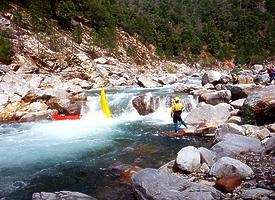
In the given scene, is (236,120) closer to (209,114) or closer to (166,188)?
(209,114)

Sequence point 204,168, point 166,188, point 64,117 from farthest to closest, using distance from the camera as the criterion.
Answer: point 64,117
point 204,168
point 166,188

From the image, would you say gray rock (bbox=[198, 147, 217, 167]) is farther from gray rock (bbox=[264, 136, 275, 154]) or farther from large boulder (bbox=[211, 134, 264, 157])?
gray rock (bbox=[264, 136, 275, 154])

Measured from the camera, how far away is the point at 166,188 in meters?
7.21

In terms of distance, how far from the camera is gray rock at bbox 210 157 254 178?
26.3 feet

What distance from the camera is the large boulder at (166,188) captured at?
6.95 meters

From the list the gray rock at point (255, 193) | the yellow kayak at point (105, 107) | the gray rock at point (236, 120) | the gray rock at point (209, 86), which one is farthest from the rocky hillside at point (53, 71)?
the gray rock at point (255, 193)

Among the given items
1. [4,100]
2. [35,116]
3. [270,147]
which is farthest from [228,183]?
[4,100]

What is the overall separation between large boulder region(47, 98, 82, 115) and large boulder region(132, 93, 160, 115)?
3428 millimetres

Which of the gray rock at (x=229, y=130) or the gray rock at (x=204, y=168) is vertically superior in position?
the gray rock at (x=229, y=130)

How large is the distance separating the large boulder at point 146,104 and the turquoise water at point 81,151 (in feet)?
1.20

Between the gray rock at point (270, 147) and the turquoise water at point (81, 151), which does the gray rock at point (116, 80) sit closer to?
the turquoise water at point (81, 151)

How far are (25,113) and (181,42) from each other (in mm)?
55230

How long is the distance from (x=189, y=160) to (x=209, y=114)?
7379 millimetres

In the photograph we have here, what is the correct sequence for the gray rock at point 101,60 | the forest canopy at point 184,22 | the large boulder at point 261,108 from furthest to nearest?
the forest canopy at point 184,22, the gray rock at point 101,60, the large boulder at point 261,108
